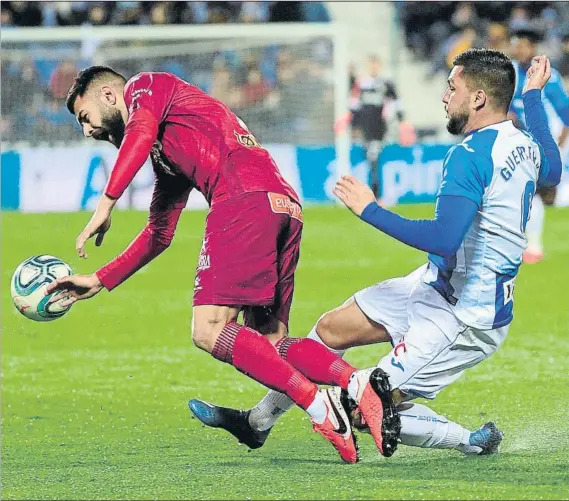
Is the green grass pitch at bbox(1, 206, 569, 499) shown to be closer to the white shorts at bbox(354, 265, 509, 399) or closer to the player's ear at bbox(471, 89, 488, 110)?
the white shorts at bbox(354, 265, 509, 399)

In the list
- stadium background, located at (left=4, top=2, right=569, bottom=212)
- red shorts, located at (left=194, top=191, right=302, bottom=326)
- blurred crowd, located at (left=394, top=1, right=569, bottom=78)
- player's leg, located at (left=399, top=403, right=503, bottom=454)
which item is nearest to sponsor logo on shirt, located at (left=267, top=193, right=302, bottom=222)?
red shorts, located at (left=194, top=191, right=302, bottom=326)

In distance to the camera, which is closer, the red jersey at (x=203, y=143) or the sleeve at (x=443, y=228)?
the sleeve at (x=443, y=228)

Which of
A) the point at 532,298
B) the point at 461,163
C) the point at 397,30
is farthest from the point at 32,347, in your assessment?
the point at 397,30

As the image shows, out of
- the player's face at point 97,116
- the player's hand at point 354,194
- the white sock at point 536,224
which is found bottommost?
the white sock at point 536,224

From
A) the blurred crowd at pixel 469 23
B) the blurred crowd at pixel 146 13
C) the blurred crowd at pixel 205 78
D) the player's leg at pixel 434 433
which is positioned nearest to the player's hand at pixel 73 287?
the player's leg at pixel 434 433

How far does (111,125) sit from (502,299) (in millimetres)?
1994

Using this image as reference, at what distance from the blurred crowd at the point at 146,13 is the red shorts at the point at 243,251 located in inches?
648

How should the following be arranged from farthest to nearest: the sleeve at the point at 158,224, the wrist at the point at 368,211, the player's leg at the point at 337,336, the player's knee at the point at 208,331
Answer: the sleeve at the point at 158,224, the player's leg at the point at 337,336, the player's knee at the point at 208,331, the wrist at the point at 368,211

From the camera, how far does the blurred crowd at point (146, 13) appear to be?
2150cm

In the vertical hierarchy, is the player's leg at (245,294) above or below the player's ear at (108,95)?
below

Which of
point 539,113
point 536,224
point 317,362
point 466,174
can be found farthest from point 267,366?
point 536,224

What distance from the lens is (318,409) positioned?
5297mm

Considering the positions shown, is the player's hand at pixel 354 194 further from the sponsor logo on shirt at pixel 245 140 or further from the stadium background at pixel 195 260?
the stadium background at pixel 195 260

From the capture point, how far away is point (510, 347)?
9.12 metres
